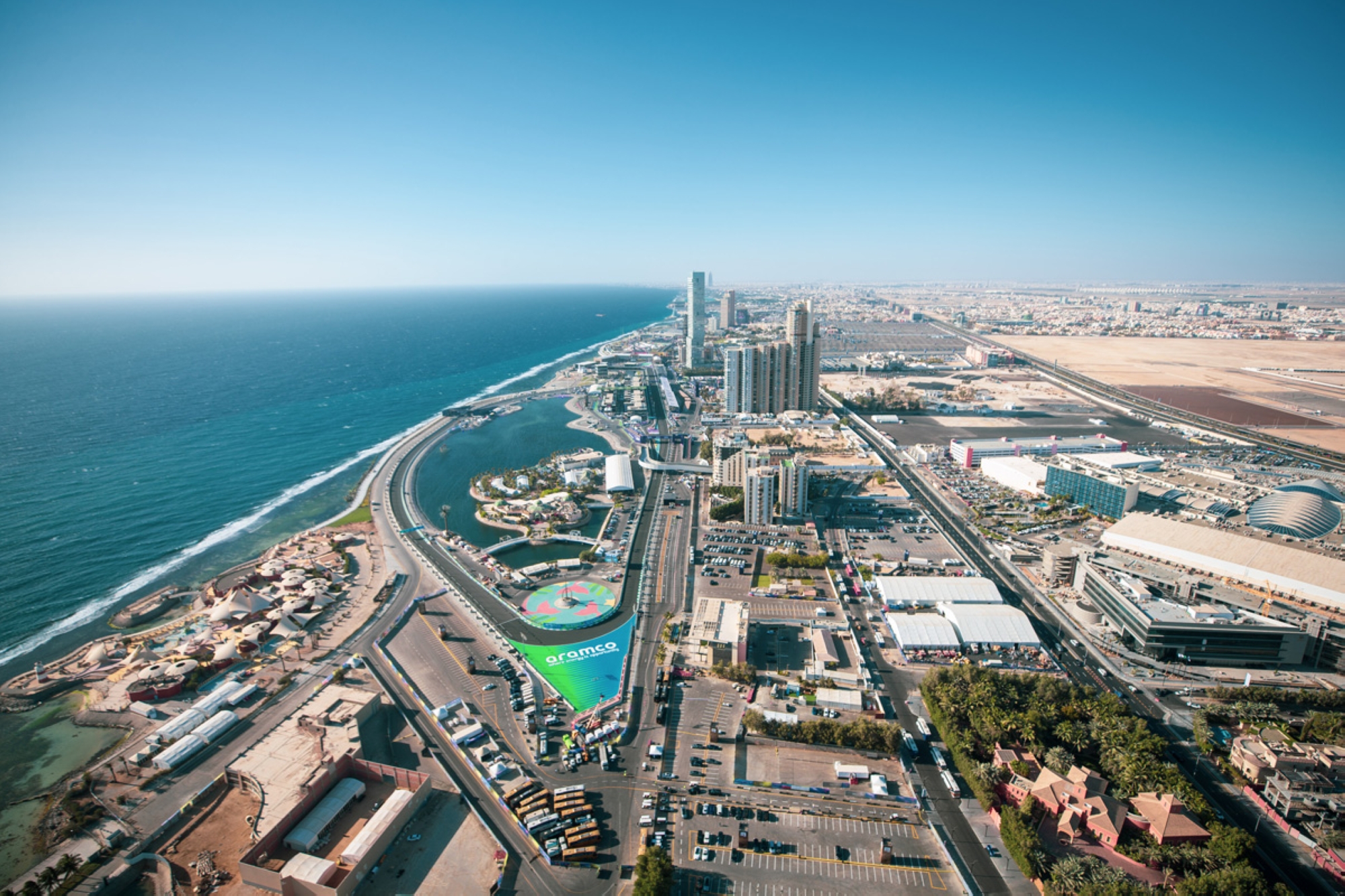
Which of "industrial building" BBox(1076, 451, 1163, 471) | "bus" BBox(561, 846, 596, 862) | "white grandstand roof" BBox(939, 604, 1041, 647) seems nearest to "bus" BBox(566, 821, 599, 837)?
"bus" BBox(561, 846, 596, 862)

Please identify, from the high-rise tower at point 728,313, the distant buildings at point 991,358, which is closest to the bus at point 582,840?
the distant buildings at point 991,358

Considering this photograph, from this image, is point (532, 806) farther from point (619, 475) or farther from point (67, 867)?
point (619, 475)

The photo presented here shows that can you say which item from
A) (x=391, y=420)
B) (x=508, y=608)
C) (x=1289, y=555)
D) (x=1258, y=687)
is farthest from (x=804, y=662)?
(x=391, y=420)

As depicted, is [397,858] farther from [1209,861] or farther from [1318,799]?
[1318,799]

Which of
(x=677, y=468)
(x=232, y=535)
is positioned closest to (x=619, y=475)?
(x=677, y=468)

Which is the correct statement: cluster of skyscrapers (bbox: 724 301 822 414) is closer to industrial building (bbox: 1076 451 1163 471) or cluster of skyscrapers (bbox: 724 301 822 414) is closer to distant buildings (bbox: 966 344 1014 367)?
industrial building (bbox: 1076 451 1163 471)
